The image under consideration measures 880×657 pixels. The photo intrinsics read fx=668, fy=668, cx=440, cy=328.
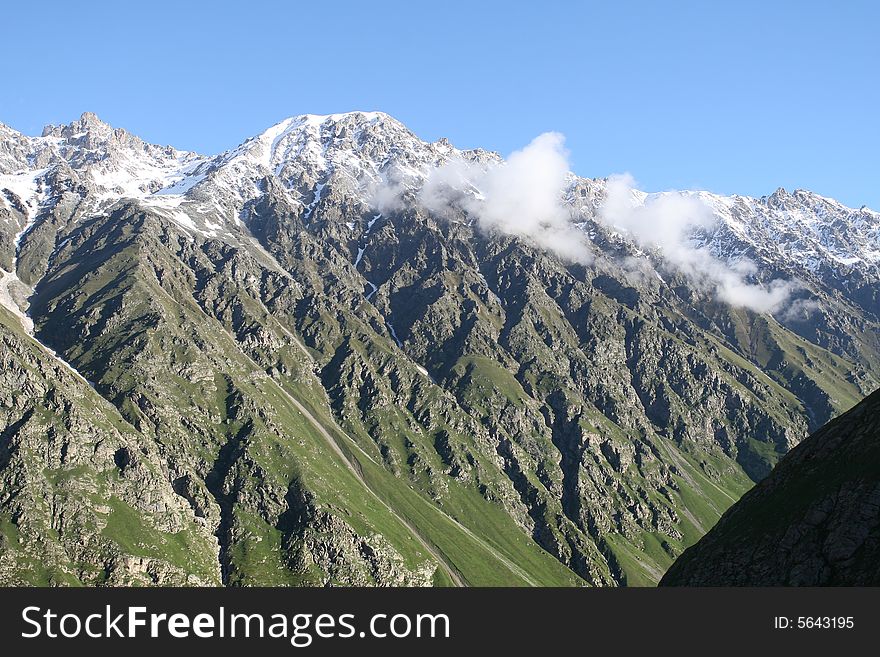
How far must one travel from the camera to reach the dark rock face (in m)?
75.1

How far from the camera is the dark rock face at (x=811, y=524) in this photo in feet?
246

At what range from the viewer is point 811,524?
81375 mm
